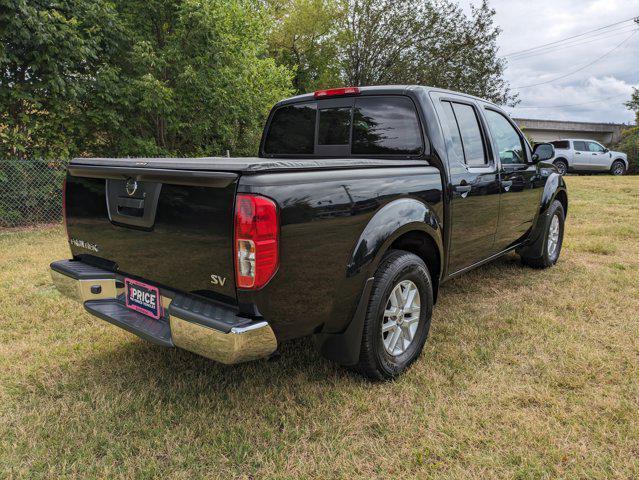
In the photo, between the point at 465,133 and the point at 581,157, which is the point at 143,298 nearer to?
the point at 465,133

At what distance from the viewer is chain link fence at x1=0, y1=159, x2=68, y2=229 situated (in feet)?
25.7

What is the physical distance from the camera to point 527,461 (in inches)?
85.2

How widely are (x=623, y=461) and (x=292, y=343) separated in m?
2.08

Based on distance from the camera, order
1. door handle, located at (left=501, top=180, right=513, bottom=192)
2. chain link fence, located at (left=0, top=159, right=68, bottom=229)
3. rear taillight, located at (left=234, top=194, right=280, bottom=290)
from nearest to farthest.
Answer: rear taillight, located at (left=234, top=194, right=280, bottom=290) → door handle, located at (left=501, top=180, right=513, bottom=192) → chain link fence, located at (left=0, top=159, right=68, bottom=229)

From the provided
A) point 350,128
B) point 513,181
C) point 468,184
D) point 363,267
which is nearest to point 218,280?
point 363,267

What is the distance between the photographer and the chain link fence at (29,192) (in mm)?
7824

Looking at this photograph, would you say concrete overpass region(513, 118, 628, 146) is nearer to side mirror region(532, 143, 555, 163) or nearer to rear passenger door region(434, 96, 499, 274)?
side mirror region(532, 143, 555, 163)

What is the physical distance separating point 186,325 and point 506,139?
3690 millimetres

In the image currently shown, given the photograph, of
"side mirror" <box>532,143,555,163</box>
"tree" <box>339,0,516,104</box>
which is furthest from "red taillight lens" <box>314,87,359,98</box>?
"tree" <box>339,0,516,104</box>

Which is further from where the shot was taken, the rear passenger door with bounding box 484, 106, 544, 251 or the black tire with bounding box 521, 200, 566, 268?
the black tire with bounding box 521, 200, 566, 268

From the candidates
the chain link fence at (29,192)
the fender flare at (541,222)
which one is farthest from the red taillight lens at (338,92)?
the chain link fence at (29,192)

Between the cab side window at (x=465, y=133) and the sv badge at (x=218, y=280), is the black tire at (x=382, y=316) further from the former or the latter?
the cab side window at (x=465, y=133)

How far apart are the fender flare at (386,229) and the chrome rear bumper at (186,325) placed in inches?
26.3

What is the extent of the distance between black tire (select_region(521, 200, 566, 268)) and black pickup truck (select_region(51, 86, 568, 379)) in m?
1.50
